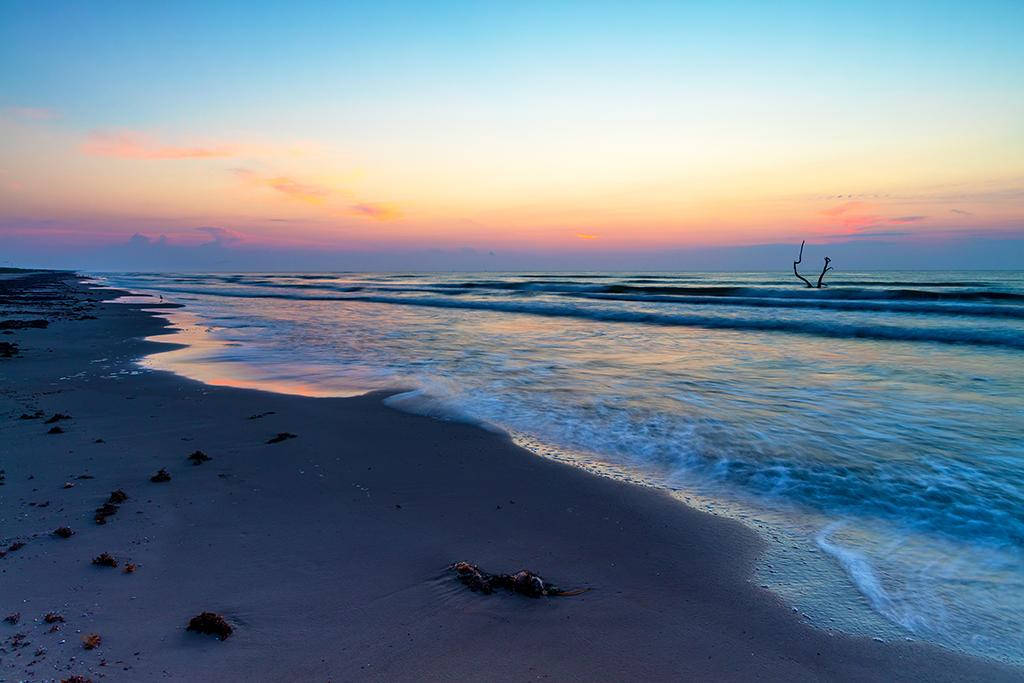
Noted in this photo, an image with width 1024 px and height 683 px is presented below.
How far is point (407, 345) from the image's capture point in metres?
13.7

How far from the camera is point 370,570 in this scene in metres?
3.22

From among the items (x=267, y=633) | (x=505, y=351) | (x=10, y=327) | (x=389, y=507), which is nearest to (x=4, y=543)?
(x=267, y=633)

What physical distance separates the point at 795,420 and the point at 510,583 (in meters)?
5.09

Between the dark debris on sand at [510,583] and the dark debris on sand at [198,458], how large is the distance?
3207 millimetres

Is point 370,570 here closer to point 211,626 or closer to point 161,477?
point 211,626

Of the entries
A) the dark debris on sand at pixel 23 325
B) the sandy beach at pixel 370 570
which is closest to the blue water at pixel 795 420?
the sandy beach at pixel 370 570

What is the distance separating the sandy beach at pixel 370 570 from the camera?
245 centimetres

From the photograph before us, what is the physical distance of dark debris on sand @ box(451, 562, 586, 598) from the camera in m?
2.99

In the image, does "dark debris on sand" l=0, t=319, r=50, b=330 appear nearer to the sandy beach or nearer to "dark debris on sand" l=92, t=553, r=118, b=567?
the sandy beach

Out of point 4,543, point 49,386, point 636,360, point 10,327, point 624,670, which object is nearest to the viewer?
point 624,670

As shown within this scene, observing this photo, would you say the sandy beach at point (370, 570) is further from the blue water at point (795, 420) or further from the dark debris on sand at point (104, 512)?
the blue water at point (795, 420)

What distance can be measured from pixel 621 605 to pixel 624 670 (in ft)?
1.69

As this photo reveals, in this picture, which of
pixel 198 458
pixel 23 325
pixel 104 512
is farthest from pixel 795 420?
pixel 23 325

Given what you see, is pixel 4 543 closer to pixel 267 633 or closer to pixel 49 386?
pixel 267 633
